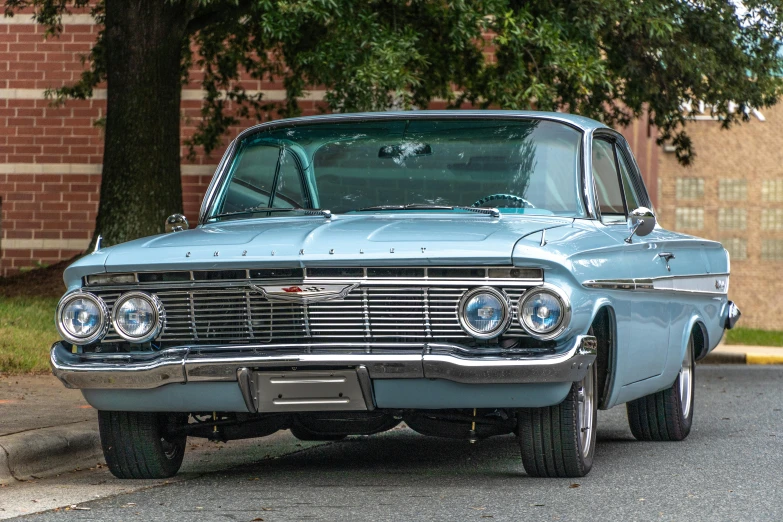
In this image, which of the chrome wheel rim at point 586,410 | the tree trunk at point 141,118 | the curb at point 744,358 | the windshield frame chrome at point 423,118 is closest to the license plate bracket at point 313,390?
the chrome wheel rim at point 586,410

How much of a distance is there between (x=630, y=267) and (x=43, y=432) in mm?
3177

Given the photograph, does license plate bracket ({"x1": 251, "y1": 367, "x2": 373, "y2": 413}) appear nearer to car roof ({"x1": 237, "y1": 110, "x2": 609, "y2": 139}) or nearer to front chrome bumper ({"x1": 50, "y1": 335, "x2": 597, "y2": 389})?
front chrome bumper ({"x1": 50, "y1": 335, "x2": 597, "y2": 389})

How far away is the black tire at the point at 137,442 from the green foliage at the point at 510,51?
22.4ft

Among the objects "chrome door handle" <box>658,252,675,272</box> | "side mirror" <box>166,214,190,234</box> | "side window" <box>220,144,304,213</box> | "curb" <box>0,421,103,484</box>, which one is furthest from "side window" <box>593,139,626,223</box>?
"curb" <box>0,421,103,484</box>

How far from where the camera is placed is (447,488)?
20.3 ft

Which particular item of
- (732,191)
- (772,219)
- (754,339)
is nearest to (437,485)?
(754,339)

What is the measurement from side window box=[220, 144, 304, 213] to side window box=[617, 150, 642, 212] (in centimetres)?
192

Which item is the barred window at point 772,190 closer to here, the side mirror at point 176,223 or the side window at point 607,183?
the side window at point 607,183

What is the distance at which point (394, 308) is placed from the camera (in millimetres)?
5711

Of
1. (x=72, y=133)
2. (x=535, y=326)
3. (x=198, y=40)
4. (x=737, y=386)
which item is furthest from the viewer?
(x=72, y=133)

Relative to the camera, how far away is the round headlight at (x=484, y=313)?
562 cm

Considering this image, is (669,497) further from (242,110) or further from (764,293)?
(764,293)

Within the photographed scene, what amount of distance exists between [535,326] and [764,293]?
206 feet

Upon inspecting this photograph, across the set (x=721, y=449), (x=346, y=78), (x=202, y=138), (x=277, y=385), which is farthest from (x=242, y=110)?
(x=277, y=385)
